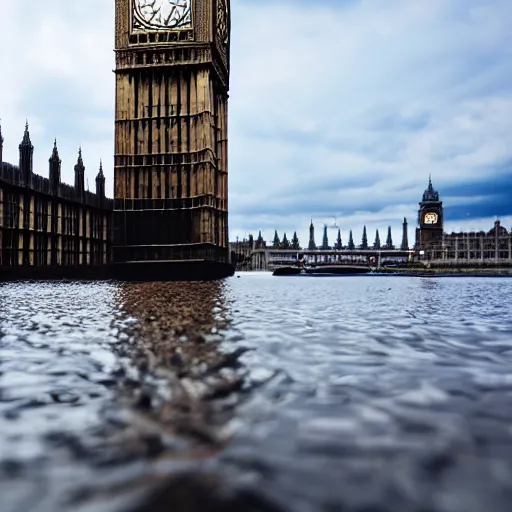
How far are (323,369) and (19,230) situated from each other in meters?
41.1

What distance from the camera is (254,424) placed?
12.5 ft

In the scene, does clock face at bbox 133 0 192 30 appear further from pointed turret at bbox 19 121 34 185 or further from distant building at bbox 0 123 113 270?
pointed turret at bbox 19 121 34 185

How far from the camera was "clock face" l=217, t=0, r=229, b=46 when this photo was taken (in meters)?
50.7

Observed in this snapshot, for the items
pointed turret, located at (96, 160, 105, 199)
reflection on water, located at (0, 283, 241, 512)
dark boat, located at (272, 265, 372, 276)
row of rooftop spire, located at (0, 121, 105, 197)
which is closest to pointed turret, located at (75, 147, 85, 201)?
row of rooftop spire, located at (0, 121, 105, 197)

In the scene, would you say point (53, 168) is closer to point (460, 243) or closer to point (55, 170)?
point (55, 170)

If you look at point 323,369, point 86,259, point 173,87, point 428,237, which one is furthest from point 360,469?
point 428,237

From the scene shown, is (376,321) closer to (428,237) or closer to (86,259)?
(86,259)

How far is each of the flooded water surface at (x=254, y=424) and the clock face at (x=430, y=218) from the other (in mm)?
175816

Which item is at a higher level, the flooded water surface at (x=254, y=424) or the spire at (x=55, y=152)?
the spire at (x=55, y=152)

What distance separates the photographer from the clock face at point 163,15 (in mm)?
45734

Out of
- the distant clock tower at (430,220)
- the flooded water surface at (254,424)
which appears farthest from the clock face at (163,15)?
the distant clock tower at (430,220)

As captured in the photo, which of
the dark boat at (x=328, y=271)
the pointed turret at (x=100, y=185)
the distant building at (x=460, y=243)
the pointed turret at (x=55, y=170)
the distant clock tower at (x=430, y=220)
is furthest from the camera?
the distant clock tower at (x=430, y=220)

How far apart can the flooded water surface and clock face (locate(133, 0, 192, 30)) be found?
44136mm

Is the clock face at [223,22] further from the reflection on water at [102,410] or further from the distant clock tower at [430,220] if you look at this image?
the distant clock tower at [430,220]
